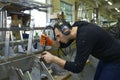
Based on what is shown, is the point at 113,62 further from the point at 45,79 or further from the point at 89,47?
the point at 45,79

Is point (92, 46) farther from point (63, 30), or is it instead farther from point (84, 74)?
point (84, 74)

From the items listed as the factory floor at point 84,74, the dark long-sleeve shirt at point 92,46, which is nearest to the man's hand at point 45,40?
the dark long-sleeve shirt at point 92,46

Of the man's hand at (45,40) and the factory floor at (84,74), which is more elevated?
the man's hand at (45,40)

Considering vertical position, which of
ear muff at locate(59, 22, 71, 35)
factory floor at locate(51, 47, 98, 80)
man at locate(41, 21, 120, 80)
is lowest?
factory floor at locate(51, 47, 98, 80)

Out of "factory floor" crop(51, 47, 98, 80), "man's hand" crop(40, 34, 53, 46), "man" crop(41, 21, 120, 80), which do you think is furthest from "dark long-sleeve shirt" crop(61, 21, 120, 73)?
"factory floor" crop(51, 47, 98, 80)

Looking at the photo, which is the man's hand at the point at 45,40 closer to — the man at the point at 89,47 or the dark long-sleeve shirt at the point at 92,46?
the man at the point at 89,47

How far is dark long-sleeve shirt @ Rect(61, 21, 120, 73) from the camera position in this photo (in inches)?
75.1

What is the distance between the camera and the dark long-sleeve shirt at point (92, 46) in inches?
75.1

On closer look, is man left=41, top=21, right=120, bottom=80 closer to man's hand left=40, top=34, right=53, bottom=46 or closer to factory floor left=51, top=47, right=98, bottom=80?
man's hand left=40, top=34, right=53, bottom=46

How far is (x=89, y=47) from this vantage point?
6.31 ft

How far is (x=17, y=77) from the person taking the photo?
199 cm

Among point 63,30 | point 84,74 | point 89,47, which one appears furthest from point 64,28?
point 84,74

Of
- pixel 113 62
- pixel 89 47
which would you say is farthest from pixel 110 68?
pixel 89 47

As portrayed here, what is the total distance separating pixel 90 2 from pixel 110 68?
10.6 m
